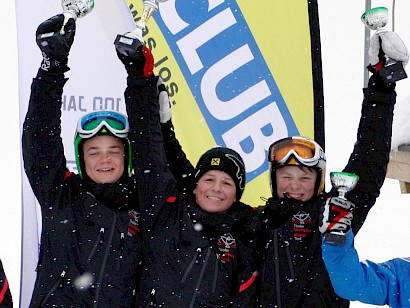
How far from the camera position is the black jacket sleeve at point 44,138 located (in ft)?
10.5

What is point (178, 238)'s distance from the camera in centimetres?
321

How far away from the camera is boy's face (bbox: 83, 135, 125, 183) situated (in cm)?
337

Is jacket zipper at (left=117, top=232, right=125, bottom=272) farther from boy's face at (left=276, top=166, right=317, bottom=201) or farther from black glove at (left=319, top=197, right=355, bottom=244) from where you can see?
black glove at (left=319, top=197, right=355, bottom=244)

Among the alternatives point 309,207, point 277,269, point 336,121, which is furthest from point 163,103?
point 336,121

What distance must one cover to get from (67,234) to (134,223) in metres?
0.32

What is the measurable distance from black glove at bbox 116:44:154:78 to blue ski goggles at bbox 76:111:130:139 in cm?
25

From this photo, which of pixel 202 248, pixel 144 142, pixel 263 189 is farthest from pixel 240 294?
pixel 263 189

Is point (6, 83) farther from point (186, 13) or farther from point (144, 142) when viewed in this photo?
point (144, 142)

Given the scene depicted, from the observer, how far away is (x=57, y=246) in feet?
10.6

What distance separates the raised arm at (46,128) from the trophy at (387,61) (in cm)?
138

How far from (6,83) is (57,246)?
10364 millimetres

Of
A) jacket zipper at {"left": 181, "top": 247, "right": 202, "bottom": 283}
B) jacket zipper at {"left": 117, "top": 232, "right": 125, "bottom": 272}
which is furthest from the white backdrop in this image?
jacket zipper at {"left": 181, "top": 247, "right": 202, "bottom": 283}

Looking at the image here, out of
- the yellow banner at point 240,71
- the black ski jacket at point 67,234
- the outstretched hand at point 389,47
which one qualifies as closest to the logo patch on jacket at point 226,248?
the black ski jacket at point 67,234

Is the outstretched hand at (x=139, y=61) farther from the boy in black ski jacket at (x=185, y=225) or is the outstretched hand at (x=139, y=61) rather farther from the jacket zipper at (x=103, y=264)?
the jacket zipper at (x=103, y=264)
